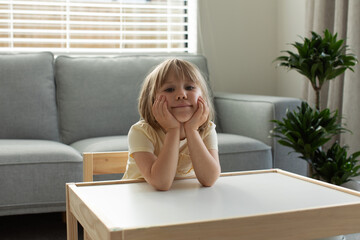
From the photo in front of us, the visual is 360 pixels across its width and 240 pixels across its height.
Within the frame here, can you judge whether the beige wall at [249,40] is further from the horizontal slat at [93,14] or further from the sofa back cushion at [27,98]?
the sofa back cushion at [27,98]

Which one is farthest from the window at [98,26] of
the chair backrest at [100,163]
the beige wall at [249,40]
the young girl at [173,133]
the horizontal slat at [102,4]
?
the young girl at [173,133]

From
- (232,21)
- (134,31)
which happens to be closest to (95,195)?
(134,31)

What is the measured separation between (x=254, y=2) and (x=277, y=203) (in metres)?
3.02

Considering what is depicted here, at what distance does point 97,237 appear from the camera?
900 millimetres

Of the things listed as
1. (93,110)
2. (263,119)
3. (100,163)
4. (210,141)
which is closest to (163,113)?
(210,141)

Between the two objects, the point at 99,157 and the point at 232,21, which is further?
the point at 232,21

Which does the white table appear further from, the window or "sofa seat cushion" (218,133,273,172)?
the window

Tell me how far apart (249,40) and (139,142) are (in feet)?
8.71

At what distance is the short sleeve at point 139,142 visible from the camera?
4.40 ft

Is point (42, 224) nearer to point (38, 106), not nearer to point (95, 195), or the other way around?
point (38, 106)

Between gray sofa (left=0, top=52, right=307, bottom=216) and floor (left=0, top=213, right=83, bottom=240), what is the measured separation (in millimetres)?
208

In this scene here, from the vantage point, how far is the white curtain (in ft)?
9.53

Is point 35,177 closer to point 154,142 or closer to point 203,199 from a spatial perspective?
point 154,142

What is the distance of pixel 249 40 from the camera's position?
12.6 feet
